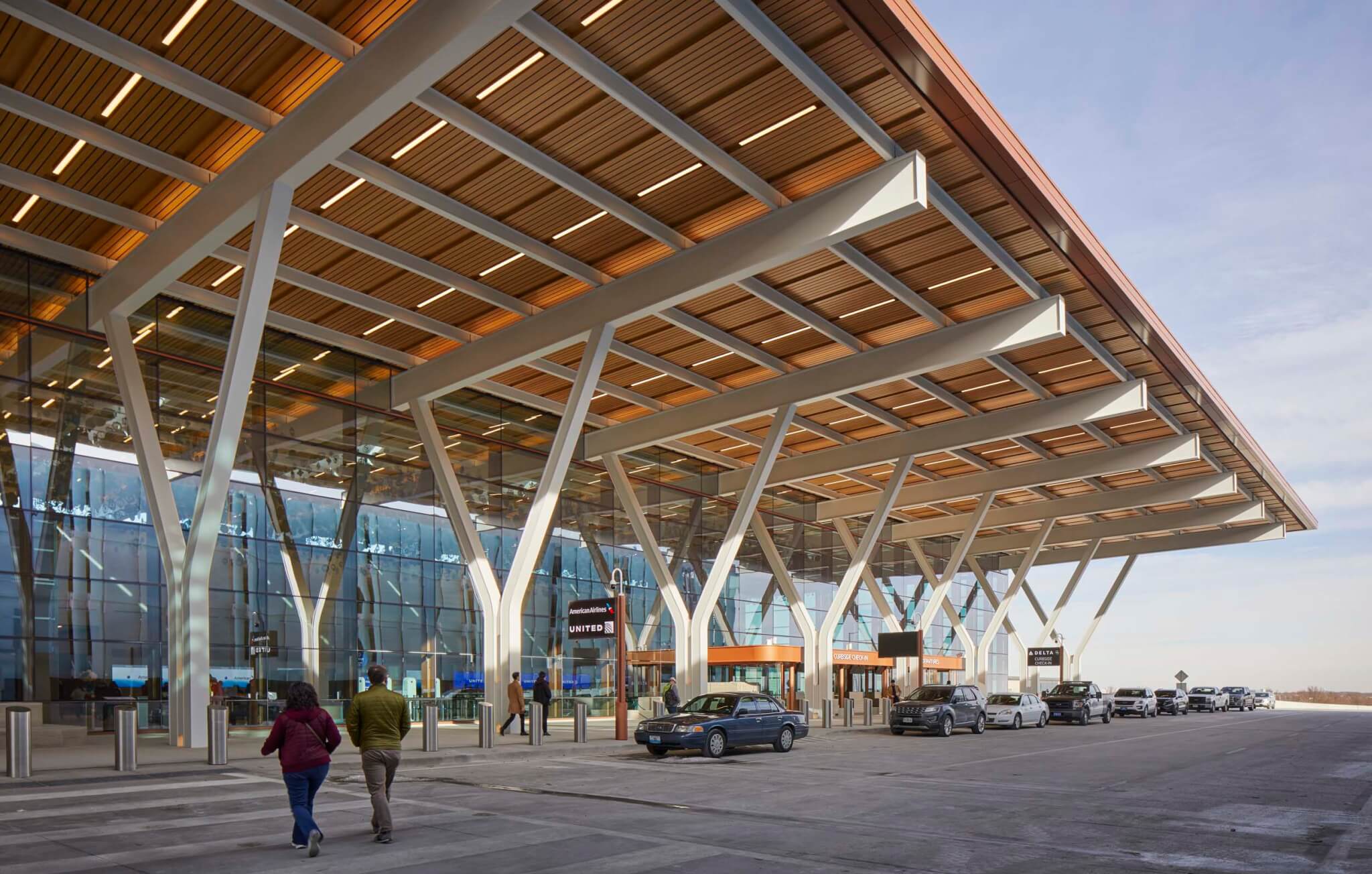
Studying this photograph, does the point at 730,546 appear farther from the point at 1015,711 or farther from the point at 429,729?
the point at 429,729

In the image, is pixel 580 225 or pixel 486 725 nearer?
pixel 486 725

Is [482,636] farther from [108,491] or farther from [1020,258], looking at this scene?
[1020,258]

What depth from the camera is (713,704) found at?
23.0 m

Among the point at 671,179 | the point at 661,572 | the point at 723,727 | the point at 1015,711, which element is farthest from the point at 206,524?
the point at 1015,711

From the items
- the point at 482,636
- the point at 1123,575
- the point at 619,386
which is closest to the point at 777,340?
the point at 619,386

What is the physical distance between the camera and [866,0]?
50.8 ft

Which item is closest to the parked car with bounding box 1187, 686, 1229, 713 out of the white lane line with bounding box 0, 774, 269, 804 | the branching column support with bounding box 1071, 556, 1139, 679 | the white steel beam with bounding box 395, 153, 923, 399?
the branching column support with bounding box 1071, 556, 1139, 679

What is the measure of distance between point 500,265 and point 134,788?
1374 cm

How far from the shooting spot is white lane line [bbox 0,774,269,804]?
1361cm

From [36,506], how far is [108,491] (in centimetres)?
162

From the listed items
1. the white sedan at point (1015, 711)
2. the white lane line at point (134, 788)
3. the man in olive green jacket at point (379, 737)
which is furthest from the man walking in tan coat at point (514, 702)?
the white sedan at point (1015, 711)

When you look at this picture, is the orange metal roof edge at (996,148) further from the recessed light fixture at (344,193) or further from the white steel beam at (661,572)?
the white steel beam at (661,572)

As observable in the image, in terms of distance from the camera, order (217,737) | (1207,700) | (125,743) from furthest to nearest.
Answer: (1207,700) → (217,737) → (125,743)

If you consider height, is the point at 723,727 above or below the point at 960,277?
below
